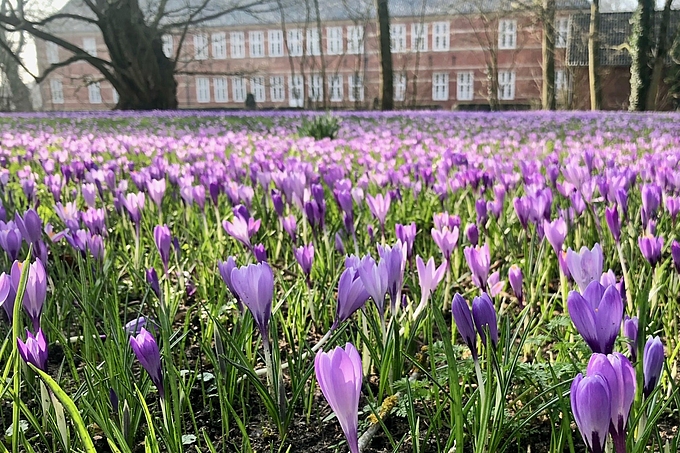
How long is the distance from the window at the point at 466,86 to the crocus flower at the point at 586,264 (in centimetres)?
4742

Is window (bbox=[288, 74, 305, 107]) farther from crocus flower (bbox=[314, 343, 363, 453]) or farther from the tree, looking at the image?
crocus flower (bbox=[314, 343, 363, 453])

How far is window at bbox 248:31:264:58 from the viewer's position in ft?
→ 171

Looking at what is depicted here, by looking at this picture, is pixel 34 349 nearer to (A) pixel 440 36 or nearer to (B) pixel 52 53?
(A) pixel 440 36

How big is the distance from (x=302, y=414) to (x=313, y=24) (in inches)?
2127

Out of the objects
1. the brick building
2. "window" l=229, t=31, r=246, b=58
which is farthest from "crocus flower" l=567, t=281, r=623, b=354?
"window" l=229, t=31, r=246, b=58

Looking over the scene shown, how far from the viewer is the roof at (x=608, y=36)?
35969 mm

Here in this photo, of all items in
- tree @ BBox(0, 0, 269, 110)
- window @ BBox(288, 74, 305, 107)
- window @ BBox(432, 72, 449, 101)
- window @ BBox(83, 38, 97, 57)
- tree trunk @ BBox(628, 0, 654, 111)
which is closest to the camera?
tree @ BBox(0, 0, 269, 110)

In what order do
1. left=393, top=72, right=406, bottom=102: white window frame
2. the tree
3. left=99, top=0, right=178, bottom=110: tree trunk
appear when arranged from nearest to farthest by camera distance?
the tree < left=99, top=0, right=178, bottom=110: tree trunk < left=393, top=72, right=406, bottom=102: white window frame

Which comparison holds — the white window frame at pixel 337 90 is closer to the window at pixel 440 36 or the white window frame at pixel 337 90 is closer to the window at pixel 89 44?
the window at pixel 440 36

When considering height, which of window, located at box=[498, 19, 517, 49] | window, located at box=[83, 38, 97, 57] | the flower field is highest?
window, located at box=[83, 38, 97, 57]

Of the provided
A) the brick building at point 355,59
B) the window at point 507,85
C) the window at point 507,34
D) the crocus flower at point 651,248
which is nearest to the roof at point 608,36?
the brick building at point 355,59

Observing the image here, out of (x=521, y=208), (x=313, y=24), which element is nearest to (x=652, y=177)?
(x=521, y=208)

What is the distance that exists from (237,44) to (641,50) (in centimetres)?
3648

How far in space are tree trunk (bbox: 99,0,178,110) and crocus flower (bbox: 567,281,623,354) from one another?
23.1 metres
